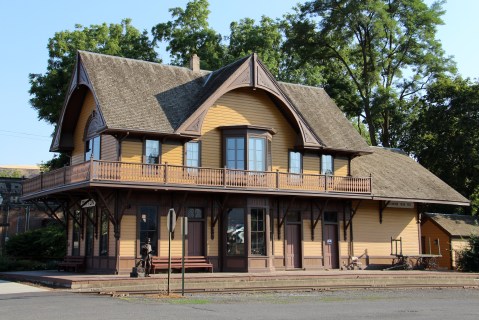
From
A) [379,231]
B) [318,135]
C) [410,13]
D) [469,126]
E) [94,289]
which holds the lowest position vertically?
[94,289]

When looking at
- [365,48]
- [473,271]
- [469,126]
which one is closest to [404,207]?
[473,271]

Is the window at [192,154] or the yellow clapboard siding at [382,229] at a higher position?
the window at [192,154]

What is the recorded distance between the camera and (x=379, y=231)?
105 ft

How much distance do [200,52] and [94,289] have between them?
2591 cm

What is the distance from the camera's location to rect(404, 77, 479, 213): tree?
41.2 meters

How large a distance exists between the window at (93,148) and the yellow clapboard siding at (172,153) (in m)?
3.11

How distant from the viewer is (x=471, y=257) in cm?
→ 3152

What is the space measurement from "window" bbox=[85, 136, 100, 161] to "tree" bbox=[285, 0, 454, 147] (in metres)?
24.5

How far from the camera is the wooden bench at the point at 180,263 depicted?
24656 mm

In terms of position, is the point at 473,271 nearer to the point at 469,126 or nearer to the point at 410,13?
the point at 469,126

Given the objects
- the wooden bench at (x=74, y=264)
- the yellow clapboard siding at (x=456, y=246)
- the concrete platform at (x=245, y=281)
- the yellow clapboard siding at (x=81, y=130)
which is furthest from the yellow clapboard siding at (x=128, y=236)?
the yellow clapboard siding at (x=456, y=246)

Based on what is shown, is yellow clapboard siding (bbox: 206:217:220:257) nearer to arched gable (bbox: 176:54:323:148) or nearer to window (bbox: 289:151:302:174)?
arched gable (bbox: 176:54:323:148)

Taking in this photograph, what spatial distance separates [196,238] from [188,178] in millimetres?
2918

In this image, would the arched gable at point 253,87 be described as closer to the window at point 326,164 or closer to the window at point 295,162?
the window at point 295,162
